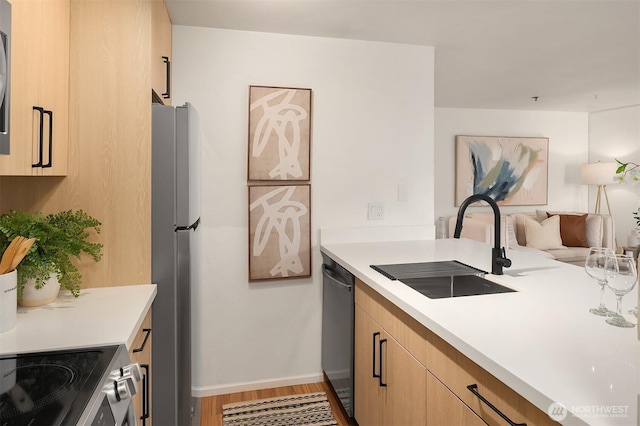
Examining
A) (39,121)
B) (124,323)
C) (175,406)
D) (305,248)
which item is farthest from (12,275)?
(305,248)

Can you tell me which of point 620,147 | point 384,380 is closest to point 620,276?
point 384,380

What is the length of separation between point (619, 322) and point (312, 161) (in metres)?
1.93

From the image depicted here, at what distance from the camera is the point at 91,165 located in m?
1.81

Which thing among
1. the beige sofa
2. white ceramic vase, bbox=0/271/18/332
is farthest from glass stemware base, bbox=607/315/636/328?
the beige sofa

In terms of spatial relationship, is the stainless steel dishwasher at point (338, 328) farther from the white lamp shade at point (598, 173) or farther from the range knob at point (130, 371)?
the white lamp shade at point (598, 173)

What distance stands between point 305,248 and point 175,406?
1.24 m

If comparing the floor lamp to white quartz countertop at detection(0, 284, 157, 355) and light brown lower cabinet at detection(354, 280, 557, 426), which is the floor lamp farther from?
white quartz countertop at detection(0, 284, 157, 355)

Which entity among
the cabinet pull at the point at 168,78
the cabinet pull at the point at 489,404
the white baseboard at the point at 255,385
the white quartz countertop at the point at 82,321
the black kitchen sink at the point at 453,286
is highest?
the cabinet pull at the point at 168,78

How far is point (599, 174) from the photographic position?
5.72 metres

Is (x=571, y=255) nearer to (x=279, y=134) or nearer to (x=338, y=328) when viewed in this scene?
(x=338, y=328)

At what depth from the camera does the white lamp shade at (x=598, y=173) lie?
565cm

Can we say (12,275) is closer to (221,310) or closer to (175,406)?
(175,406)

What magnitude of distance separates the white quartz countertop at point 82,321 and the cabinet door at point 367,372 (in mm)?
986

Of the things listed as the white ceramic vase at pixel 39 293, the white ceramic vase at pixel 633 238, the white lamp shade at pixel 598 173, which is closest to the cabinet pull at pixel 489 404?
the white ceramic vase at pixel 39 293
